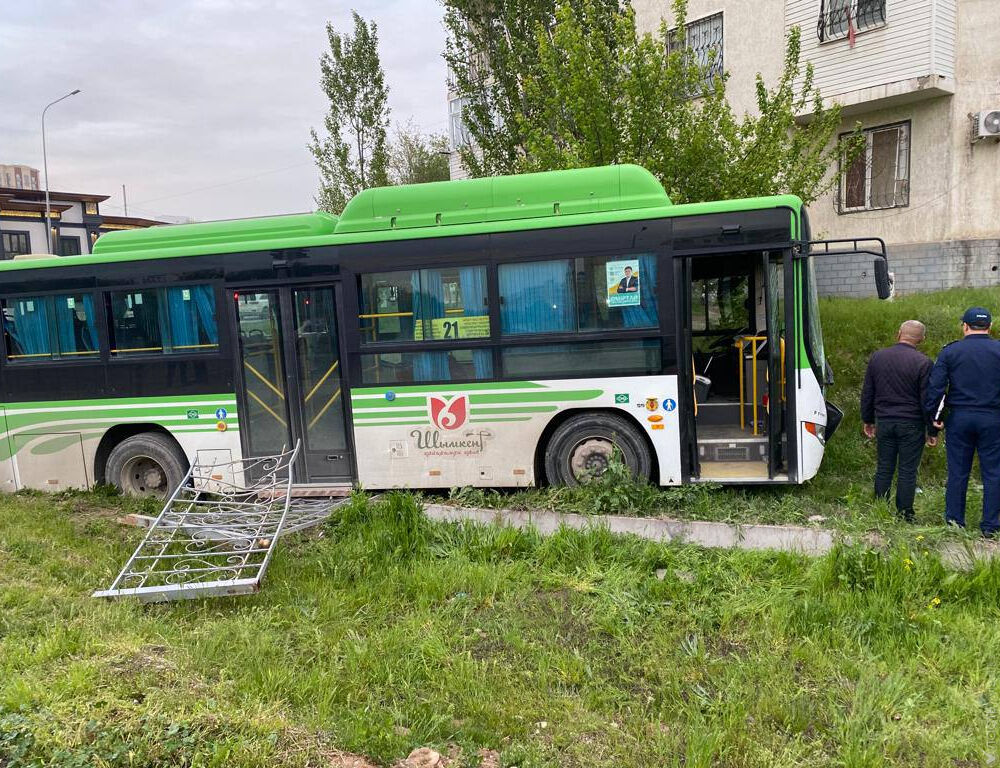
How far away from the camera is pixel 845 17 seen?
50.5 feet

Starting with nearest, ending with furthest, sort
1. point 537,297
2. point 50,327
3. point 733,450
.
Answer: point 733,450 < point 537,297 < point 50,327

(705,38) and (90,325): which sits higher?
(705,38)

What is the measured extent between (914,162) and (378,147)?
602 inches

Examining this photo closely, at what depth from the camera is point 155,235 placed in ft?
28.9

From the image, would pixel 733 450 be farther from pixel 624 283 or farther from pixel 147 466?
pixel 147 466

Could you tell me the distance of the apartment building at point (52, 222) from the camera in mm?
43344

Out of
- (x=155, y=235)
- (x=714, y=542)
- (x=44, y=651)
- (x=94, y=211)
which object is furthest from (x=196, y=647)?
(x=94, y=211)

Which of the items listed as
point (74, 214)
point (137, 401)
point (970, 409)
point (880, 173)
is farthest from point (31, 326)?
point (74, 214)

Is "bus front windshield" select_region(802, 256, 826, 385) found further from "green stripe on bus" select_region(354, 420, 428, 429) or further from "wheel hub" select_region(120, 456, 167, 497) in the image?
"wheel hub" select_region(120, 456, 167, 497)

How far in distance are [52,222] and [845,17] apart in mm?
46534

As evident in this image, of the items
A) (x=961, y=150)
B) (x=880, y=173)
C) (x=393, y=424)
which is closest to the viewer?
(x=393, y=424)

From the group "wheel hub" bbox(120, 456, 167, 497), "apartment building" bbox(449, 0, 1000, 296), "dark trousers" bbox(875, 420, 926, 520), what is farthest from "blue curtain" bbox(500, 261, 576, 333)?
"apartment building" bbox(449, 0, 1000, 296)

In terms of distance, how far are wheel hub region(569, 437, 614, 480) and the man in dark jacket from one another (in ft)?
8.21

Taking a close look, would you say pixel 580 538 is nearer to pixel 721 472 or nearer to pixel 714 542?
pixel 714 542
